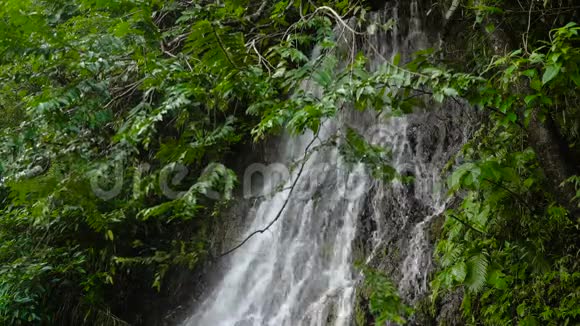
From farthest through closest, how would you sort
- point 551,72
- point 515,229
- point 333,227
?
point 333,227, point 515,229, point 551,72

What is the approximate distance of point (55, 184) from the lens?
4.34m

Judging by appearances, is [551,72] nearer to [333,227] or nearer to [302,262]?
[333,227]

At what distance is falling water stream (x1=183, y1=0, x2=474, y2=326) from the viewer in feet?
13.2

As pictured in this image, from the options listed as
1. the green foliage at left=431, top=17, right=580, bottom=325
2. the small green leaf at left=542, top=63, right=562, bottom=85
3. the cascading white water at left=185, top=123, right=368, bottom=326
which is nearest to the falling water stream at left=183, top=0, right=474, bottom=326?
the cascading white water at left=185, top=123, right=368, bottom=326

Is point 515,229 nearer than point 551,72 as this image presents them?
No

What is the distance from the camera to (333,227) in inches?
184

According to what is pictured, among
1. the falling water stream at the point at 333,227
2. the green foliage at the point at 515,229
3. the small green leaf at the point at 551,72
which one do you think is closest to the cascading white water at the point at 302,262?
the falling water stream at the point at 333,227

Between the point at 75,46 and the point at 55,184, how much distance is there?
45.3 inches

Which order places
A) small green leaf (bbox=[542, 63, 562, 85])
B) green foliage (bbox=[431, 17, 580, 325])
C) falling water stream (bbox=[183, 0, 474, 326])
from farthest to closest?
falling water stream (bbox=[183, 0, 474, 326]) → green foliage (bbox=[431, 17, 580, 325]) → small green leaf (bbox=[542, 63, 562, 85])

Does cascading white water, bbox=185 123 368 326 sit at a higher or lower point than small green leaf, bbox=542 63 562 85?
lower

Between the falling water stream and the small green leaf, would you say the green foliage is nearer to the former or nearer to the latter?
the small green leaf

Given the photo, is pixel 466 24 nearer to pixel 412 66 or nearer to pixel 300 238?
pixel 412 66

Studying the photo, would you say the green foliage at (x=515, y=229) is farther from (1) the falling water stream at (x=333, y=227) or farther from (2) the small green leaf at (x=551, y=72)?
(1) the falling water stream at (x=333, y=227)

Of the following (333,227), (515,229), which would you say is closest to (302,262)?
(333,227)
